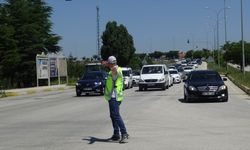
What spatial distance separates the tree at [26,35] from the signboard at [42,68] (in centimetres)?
397

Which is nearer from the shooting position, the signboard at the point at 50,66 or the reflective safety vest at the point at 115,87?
the reflective safety vest at the point at 115,87

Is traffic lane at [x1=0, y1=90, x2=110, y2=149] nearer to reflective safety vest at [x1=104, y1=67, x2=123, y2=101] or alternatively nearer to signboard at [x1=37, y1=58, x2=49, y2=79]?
reflective safety vest at [x1=104, y1=67, x2=123, y2=101]

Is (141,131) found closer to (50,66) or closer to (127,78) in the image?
(127,78)

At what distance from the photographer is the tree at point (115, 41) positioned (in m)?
76.4

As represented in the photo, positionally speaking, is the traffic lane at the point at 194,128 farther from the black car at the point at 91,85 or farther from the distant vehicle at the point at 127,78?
the distant vehicle at the point at 127,78

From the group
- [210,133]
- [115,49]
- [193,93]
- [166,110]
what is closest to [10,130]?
[210,133]

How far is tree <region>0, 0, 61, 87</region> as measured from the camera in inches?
2253

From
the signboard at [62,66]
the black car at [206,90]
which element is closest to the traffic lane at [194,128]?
the black car at [206,90]

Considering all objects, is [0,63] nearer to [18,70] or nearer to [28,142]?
[18,70]

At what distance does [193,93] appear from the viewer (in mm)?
23828

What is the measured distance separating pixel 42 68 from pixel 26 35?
8.08m

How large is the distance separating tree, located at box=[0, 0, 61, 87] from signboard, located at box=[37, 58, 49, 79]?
3.97 meters

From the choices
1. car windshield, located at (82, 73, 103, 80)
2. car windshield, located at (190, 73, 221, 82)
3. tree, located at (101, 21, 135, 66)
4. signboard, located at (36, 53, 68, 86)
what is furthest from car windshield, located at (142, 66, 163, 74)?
tree, located at (101, 21, 135, 66)

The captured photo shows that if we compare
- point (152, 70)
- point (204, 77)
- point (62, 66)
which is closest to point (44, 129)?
point (204, 77)
